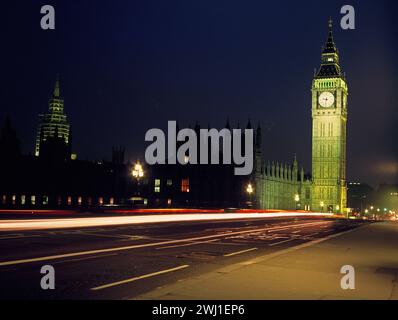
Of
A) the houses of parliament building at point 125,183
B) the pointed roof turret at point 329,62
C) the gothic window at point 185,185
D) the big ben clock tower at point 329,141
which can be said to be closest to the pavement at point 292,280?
the houses of parliament building at point 125,183

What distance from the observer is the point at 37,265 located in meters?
14.6

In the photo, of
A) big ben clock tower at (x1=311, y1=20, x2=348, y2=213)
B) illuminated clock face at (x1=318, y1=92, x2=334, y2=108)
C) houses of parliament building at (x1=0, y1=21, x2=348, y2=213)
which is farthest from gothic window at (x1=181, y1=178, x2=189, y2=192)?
illuminated clock face at (x1=318, y1=92, x2=334, y2=108)

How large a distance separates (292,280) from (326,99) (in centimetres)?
13634

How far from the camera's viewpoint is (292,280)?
1300cm

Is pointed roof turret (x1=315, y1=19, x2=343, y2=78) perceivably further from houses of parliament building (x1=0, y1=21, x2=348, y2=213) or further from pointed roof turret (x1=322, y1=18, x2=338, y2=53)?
houses of parliament building (x1=0, y1=21, x2=348, y2=213)

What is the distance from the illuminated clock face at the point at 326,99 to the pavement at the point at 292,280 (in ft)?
420

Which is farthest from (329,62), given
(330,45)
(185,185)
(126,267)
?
(126,267)

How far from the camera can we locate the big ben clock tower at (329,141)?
139 meters

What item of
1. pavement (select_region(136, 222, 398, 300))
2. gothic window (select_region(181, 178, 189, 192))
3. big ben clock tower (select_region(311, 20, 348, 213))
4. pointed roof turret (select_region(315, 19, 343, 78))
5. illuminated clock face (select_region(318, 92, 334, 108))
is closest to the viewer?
pavement (select_region(136, 222, 398, 300))

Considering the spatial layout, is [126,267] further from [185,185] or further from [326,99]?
[326,99]

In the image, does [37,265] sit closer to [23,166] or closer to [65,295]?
[65,295]

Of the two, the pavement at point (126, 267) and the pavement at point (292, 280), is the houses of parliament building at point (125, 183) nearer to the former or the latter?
the pavement at point (126, 267)

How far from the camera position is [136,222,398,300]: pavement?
35.4ft
